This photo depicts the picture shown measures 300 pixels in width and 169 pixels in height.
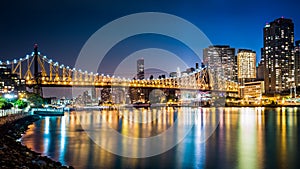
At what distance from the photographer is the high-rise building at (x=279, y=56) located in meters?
119

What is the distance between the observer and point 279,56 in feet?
409

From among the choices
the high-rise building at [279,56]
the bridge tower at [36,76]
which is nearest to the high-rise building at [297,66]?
the high-rise building at [279,56]

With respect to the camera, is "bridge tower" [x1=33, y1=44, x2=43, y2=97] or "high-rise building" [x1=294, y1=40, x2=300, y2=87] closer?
"bridge tower" [x1=33, y1=44, x2=43, y2=97]

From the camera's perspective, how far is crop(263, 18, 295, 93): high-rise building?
11869 centimetres

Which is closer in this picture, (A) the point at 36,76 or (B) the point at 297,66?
(A) the point at 36,76

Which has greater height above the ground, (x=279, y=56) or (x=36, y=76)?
(x=279, y=56)

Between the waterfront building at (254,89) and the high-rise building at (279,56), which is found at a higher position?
the high-rise building at (279,56)

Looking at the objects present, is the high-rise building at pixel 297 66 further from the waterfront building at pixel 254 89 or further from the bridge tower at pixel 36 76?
the bridge tower at pixel 36 76

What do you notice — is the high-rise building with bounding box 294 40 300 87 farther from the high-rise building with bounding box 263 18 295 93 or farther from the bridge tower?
the bridge tower

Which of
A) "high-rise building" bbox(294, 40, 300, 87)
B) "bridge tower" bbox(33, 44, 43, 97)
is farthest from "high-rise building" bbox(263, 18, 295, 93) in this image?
"bridge tower" bbox(33, 44, 43, 97)

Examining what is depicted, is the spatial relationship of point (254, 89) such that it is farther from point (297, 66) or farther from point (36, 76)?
point (36, 76)

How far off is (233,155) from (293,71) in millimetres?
110822

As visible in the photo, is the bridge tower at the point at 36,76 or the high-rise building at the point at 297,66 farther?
the high-rise building at the point at 297,66

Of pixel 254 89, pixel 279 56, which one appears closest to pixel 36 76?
pixel 254 89
